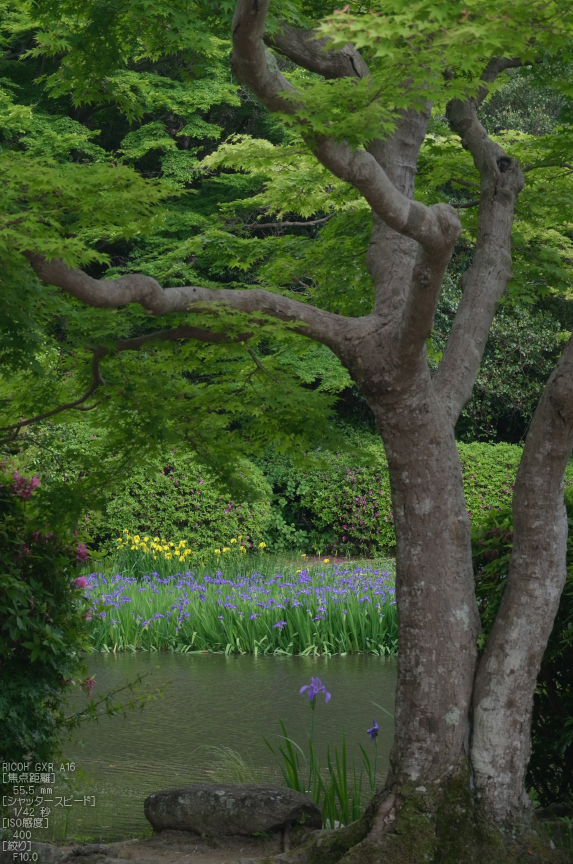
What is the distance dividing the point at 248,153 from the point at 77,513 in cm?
174

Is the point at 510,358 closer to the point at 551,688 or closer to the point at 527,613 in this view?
the point at 551,688

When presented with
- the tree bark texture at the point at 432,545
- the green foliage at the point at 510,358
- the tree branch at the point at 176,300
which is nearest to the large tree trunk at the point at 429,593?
the tree bark texture at the point at 432,545

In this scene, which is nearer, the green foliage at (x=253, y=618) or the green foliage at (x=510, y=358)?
Answer: the green foliage at (x=253, y=618)

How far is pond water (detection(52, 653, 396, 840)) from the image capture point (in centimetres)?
486

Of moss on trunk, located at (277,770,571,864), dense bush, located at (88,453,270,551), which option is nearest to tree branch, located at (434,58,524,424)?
moss on trunk, located at (277,770,571,864)

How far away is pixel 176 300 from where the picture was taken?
138 inches

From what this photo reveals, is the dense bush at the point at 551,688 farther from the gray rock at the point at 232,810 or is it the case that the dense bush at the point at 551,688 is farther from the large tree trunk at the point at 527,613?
the gray rock at the point at 232,810

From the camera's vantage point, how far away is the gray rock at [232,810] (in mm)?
4059

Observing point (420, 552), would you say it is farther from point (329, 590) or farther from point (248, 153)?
point (329, 590)

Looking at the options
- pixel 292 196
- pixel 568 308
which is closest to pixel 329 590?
pixel 292 196

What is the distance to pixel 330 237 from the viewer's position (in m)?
5.90

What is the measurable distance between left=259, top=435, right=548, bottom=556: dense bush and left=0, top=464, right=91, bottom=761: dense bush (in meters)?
8.47

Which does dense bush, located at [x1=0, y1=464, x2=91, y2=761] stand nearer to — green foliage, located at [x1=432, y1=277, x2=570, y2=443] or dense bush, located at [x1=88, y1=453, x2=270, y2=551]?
dense bush, located at [x1=88, y1=453, x2=270, y2=551]

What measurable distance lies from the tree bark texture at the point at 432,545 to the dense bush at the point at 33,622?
1.08 meters
